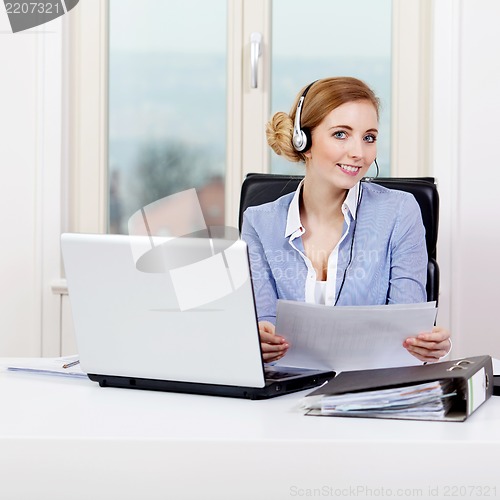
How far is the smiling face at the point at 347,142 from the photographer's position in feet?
6.23

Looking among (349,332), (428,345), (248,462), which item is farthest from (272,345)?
(248,462)

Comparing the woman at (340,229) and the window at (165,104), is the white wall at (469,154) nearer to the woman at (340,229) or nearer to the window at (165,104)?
the window at (165,104)

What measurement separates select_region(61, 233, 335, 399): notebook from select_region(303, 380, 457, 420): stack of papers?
14cm

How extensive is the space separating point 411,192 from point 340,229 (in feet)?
0.75

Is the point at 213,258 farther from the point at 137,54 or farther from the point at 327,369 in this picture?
the point at 137,54

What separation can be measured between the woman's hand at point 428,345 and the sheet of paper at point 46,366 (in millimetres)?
544

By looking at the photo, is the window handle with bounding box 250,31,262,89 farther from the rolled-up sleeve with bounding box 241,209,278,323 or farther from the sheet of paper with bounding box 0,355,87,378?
the sheet of paper with bounding box 0,355,87,378

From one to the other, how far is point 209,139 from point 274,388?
6.38ft

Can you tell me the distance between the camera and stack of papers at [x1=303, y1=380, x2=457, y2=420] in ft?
3.40

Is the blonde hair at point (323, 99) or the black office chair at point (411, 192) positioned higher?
the blonde hair at point (323, 99)

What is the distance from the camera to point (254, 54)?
2.95 m

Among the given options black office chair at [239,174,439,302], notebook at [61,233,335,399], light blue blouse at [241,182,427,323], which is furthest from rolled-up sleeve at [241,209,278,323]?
notebook at [61,233,335,399]

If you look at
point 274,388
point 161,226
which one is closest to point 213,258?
point 274,388

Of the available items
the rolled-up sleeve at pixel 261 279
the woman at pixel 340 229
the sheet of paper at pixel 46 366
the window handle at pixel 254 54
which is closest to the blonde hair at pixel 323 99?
the woman at pixel 340 229
